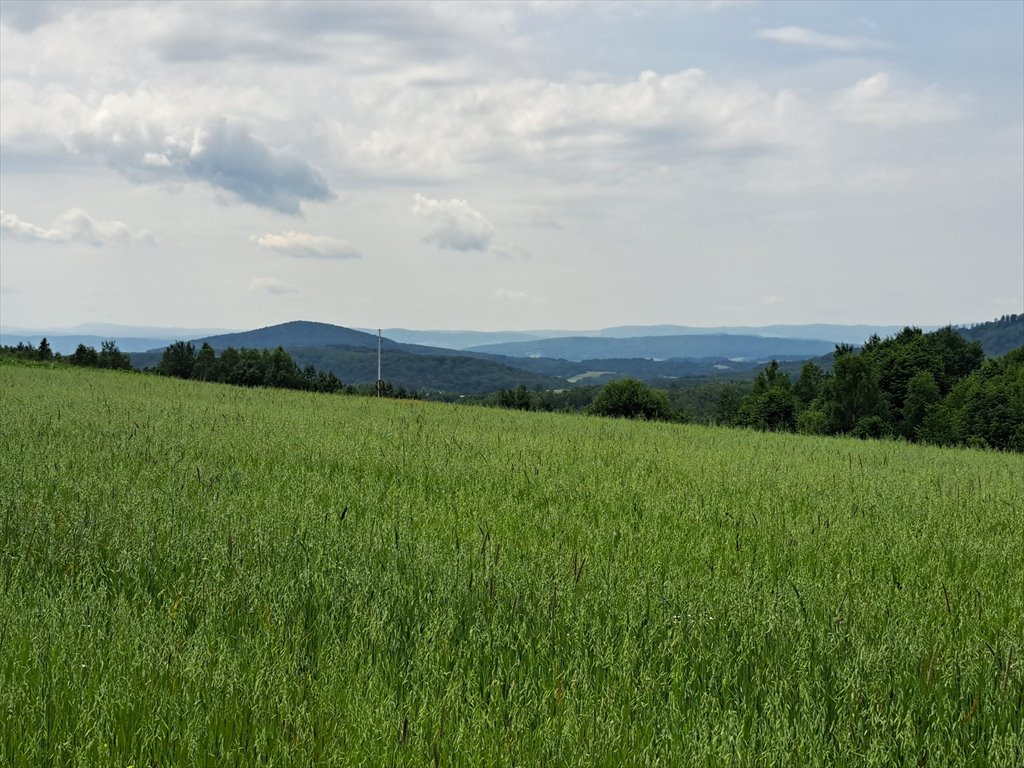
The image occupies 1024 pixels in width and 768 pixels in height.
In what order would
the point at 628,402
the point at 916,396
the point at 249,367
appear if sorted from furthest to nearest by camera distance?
1. the point at 249,367
2. the point at 916,396
3. the point at 628,402

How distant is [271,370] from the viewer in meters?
80.1

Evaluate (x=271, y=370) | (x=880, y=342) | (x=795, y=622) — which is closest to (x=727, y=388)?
(x=880, y=342)

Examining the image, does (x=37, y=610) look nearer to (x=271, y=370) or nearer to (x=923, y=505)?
(x=923, y=505)

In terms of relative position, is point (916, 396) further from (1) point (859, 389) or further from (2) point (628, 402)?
(2) point (628, 402)

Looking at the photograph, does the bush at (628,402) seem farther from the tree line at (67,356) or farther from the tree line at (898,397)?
the tree line at (67,356)

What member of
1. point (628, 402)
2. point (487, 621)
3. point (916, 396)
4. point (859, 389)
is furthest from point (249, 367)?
point (487, 621)

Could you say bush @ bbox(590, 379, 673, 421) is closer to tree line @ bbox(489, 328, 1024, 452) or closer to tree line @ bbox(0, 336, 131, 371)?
tree line @ bbox(489, 328, 1024, 452)

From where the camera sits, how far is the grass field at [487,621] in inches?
133

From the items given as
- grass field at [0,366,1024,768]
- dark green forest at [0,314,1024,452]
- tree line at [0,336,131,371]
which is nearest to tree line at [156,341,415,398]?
dark green forest at [0,314,1024,452]

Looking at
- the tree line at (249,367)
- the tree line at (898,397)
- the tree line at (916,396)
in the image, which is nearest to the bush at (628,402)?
the tree line at (898,397)

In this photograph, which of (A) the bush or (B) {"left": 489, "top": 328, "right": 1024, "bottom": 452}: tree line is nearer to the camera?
(A) the bush

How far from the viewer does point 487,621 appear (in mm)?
4773

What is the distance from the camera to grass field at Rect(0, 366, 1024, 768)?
3.38 meters

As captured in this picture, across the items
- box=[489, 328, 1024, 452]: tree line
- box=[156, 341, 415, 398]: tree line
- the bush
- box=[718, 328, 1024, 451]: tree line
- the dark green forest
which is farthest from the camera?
box=[156, 341, 415, 398]: tree line
